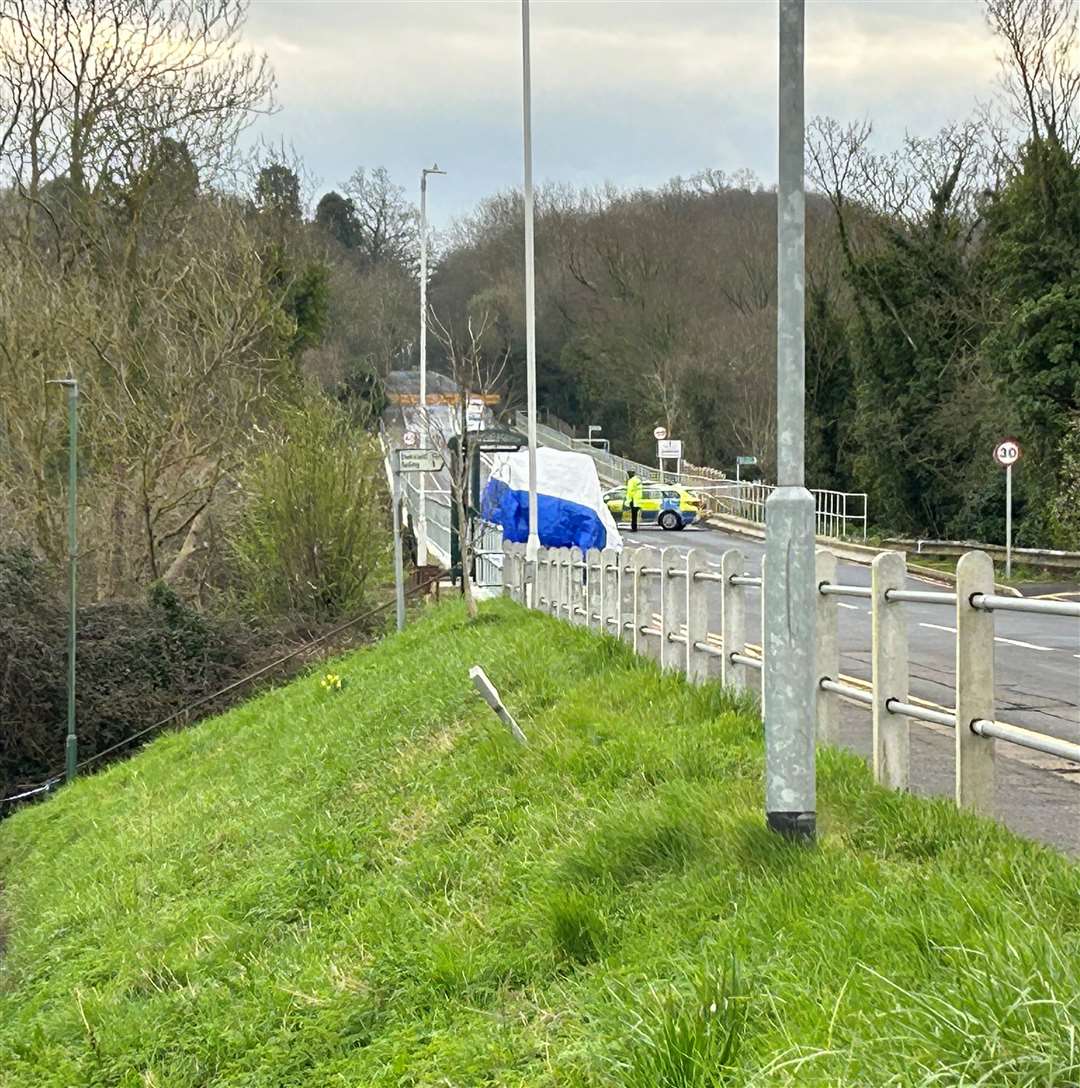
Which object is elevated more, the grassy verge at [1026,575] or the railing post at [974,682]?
the railing post at [974,682]

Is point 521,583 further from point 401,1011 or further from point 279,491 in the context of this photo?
point 401,1011

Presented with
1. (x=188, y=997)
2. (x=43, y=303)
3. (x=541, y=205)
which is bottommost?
(x=188, y=997)

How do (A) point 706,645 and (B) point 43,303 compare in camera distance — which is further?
(B) point 43,303

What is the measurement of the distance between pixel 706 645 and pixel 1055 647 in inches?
315

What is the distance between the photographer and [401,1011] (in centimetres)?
618

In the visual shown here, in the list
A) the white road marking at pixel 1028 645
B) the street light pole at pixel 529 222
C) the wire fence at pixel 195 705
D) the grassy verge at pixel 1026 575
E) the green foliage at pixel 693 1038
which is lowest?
the wire fence at pixel 195 705

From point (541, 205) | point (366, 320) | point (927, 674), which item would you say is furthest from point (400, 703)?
point (541, 205)

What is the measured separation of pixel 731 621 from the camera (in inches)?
398

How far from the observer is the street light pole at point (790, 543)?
599cm

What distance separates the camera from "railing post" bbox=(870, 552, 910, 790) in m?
6.80

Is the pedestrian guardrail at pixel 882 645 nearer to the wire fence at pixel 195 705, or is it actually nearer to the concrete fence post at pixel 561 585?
the concrete fence post at pixel 561 585

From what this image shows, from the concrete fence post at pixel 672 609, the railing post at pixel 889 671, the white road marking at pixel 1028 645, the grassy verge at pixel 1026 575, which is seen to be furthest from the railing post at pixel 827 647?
the grassy verge at pixel 1026 575

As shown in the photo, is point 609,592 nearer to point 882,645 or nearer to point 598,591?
point 598,591

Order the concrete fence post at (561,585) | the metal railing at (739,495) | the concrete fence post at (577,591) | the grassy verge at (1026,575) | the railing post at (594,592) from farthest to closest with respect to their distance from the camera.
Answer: the metal railing at (739,495), the grassy verge at (1026,575), the concrete fence post at (561,585), the concrete fence post at (577,591), the railing post at (594,592)
